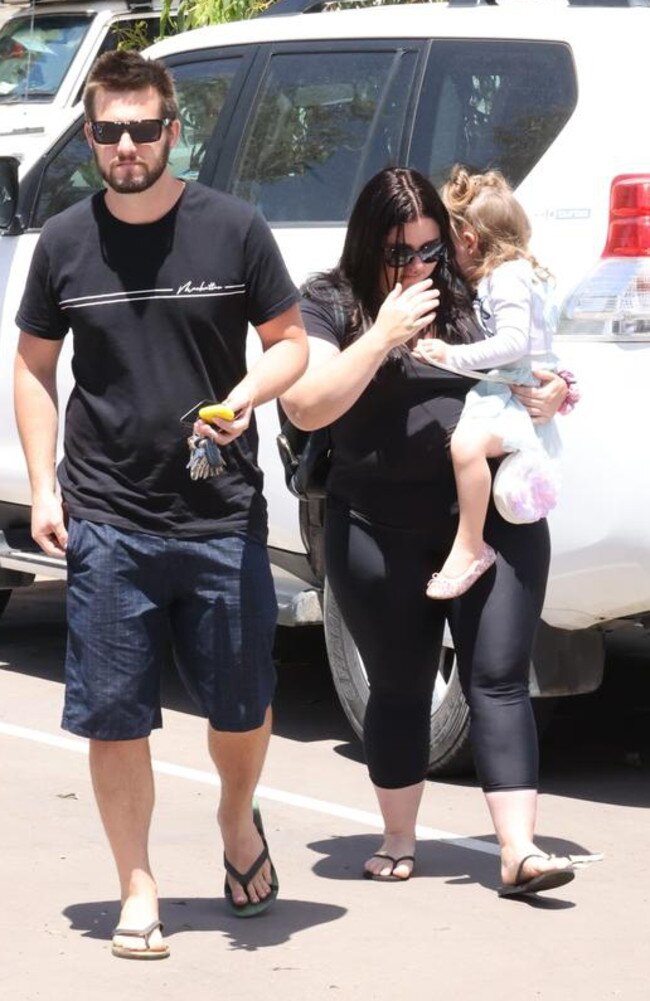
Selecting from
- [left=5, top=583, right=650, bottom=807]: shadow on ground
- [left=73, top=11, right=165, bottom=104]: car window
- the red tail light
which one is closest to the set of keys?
A: the red tail light

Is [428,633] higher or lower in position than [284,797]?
higher

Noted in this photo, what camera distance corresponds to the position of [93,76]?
15.7 ft

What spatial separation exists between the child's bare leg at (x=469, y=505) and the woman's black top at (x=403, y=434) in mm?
80

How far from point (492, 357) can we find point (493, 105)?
4.23 feet

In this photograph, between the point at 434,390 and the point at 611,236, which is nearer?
the point at 434,390

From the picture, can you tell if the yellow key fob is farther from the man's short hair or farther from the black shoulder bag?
the black shoulder bag

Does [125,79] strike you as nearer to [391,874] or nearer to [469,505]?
[469,505]

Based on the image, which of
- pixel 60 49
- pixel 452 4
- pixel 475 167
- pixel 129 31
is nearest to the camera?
pixel 475 167

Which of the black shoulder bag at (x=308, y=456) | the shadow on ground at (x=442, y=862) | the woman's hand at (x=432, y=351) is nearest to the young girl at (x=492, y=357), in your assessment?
the woman's hand at (x=432, y=351)

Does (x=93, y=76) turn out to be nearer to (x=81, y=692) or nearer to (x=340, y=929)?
(x=81, y=692)

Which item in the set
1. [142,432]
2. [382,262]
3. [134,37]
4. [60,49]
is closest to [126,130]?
[142,432]

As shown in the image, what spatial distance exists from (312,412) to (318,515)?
3.22ft

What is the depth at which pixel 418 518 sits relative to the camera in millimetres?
5285

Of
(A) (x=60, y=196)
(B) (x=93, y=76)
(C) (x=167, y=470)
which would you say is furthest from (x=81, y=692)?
(A) (x=60, y=196)
